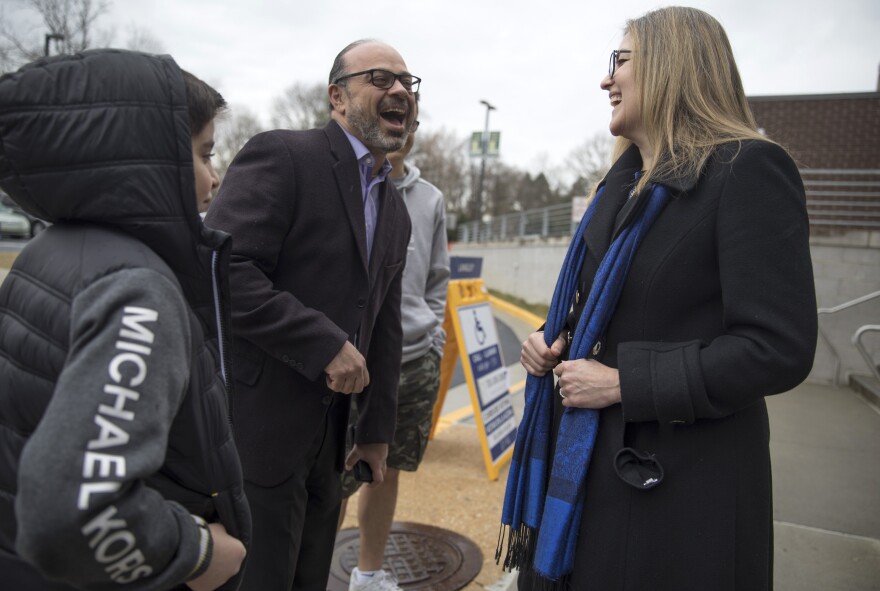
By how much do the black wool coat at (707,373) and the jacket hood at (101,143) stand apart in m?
1.11

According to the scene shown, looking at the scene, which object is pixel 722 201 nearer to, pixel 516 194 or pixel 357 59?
pixel 357 59

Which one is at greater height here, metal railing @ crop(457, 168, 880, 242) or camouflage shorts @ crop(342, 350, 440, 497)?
metal railing @ crop(457, 168, 880, 242)

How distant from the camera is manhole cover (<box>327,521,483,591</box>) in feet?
11.1

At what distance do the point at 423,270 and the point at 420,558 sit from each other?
154 centimetres

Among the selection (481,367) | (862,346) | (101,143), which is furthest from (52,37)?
(101,143)

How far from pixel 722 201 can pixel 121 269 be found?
1320 mm

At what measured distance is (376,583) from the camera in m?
3.19

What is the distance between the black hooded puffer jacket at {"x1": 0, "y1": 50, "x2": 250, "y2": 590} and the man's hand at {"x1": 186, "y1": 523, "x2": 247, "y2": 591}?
0.04 metres

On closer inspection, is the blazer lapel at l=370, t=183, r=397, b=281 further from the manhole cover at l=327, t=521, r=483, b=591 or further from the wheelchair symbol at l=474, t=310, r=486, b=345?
the wheelchair symbol at l=474, t=310, r=486, b=345

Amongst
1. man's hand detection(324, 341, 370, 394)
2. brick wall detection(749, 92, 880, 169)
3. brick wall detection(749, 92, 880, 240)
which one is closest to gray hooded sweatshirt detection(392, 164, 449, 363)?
man's hand detection(324, 341, 370, 394)

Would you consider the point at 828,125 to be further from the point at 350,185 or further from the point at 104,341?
the point at 104,341

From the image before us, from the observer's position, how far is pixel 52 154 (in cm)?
113

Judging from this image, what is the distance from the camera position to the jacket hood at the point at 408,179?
12.5ft

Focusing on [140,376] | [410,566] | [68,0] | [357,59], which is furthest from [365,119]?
[68,0]
